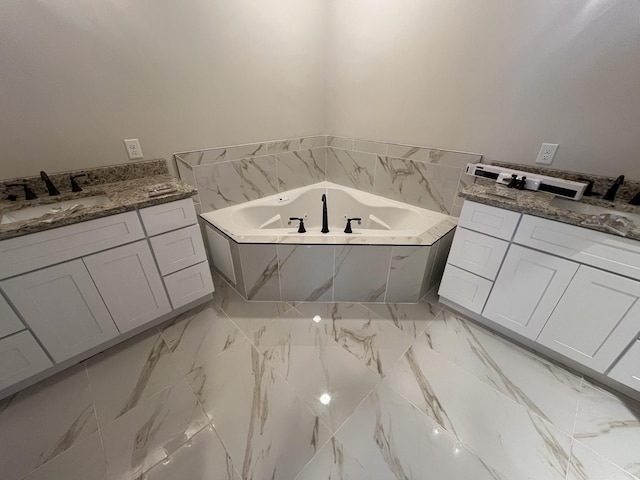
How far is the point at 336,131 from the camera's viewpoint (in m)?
2.41

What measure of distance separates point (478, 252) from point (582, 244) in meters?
0.42

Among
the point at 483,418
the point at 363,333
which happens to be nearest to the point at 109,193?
the point at 363,333

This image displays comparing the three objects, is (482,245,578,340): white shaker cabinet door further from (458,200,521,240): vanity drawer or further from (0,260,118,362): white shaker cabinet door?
(0,260,118,362): white shaker cabinet door

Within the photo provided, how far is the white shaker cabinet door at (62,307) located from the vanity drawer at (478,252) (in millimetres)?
1918

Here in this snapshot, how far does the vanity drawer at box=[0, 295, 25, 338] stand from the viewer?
1.06m

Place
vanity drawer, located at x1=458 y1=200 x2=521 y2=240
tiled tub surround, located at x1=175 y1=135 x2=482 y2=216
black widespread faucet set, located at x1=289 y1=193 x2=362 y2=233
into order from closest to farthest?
vanity drawer, located at x1=458 y1=200 x2=521 y2=240, tiled tub surround, located at x1=175 y1=135 x2=482 y2=216, black widespread faucet set, located at x1=289 y1=193 x2=362 y2=233

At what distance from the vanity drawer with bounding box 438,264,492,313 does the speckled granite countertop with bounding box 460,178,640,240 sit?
0.45 metres

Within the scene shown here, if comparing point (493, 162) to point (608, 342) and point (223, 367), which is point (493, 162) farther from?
point (223, 367)

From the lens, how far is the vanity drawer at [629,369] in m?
1.13

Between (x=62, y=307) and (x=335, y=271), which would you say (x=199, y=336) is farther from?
(x=335, y=271)

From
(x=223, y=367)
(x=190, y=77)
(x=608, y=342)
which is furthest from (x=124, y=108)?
(x=608, y=342)

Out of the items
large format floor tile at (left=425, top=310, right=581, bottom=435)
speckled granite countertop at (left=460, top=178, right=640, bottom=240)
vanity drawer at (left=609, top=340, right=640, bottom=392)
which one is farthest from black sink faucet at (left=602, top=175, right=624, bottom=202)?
large format floor tile at (left=425, top=310, right=581, bottom=435)

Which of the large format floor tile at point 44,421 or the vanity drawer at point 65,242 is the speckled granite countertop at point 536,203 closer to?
the vanity drawer at point 65,242

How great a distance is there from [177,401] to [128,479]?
287 mm
